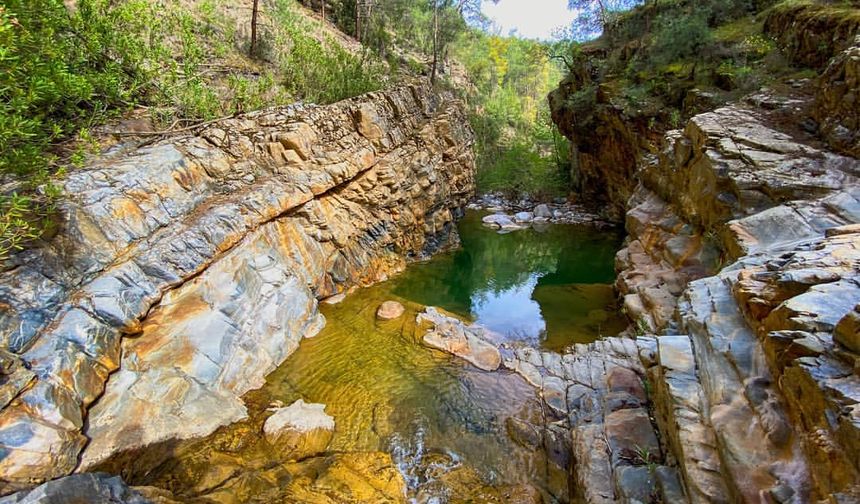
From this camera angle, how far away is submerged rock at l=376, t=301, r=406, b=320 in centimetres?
1102

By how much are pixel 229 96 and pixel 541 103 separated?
1926 inches

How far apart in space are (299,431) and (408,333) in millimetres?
3950

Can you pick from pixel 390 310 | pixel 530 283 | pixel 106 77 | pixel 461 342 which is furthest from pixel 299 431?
pixel 530 283

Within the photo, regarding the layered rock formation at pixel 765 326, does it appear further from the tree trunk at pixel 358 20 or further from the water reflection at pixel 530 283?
the tree trunk at pixel 358 20

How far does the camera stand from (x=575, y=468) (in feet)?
19.7

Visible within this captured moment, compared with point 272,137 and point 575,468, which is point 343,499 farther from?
point 272,137

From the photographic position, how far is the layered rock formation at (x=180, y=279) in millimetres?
5668

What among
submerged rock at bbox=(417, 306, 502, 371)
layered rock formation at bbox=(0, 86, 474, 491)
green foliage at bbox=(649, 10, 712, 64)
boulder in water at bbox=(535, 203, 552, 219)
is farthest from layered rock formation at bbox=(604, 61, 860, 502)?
boulder in water at bbox=(535, 203, 552, 219)

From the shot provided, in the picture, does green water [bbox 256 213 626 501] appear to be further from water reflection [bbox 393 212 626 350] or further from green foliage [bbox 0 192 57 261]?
green foliage [bbox 0 192 57 261]

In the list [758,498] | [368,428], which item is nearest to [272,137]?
[368,428]

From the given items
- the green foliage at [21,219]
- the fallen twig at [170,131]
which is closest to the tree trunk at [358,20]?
the fallen twig at [170,131]

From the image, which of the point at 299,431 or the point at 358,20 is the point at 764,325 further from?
the point at 358,20

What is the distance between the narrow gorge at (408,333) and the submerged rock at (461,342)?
68 millimetres

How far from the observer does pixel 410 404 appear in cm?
802
